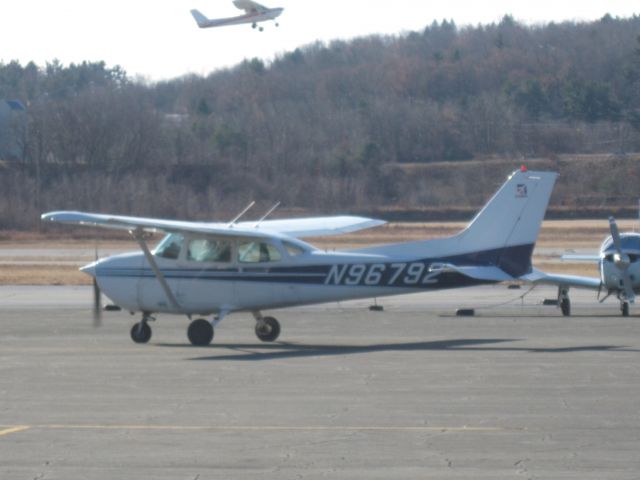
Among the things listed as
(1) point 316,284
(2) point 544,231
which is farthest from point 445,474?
(2) point 544,231

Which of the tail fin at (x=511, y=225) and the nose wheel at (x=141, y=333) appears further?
the nose wheel at (x=141, y=333)

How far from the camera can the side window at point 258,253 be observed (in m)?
19.2

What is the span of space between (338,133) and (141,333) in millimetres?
94483

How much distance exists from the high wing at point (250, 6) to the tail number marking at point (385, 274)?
42460 mm

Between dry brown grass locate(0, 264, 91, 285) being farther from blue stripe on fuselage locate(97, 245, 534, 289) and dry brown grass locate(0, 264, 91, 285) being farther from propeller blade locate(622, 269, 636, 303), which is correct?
blue stripe on fuselage locate(97, 245, 534, 289)

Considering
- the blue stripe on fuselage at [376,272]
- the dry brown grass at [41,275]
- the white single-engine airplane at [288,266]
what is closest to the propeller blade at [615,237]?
the white single-engine airplane at [288,266]

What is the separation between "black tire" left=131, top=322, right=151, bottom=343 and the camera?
19.7m

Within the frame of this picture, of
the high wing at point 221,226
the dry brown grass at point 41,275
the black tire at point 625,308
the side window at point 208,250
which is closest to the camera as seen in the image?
the high wing at point 221,226

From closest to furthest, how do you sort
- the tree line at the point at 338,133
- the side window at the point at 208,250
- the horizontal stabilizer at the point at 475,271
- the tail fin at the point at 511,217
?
the horizontal stabilizer at the point at 475,271
the tail fin at the point at 511,217
the side window at the point at 208,250
the tree line at the point at 338,133

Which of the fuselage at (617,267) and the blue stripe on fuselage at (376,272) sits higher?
the blue stripe on fuselage at (376,272)

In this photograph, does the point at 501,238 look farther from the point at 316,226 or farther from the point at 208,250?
the point at 208,250

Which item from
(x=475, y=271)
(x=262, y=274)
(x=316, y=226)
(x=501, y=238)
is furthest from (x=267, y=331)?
(x=501, y=238)

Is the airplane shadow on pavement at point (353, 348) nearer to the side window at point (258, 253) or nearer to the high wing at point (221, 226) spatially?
the side window at point (258, 253)

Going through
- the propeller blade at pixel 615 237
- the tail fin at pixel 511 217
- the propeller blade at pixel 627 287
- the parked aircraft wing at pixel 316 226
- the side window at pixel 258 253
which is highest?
the tail fin at pixel 511 217
